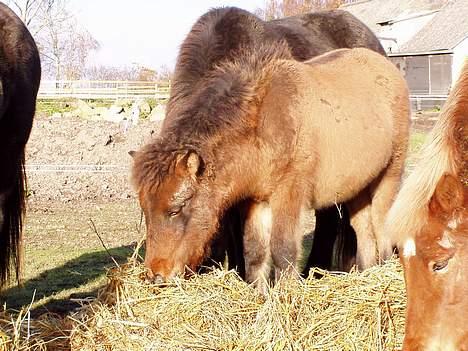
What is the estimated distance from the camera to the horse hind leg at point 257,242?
16.4ft

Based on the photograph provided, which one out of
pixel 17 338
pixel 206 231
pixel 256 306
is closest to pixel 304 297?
pixel 256 306

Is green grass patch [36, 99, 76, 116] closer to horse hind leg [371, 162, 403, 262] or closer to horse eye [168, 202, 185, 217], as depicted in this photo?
horse hind leg [371, 162, 403, 262]

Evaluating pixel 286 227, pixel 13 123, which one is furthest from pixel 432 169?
pixel 13 123

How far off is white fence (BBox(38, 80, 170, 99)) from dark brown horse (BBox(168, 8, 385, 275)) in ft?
66.9

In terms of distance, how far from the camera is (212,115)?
15.0 ft

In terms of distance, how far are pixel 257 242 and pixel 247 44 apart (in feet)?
5.86

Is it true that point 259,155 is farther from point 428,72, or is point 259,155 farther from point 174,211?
point 428,72

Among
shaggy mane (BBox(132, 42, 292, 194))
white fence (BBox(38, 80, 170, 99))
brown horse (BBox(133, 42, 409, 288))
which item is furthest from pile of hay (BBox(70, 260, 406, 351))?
white fence (BBox(38, 80, 170, 99))

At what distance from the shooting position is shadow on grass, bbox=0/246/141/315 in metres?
5.79

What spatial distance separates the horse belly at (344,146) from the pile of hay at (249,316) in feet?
3.07

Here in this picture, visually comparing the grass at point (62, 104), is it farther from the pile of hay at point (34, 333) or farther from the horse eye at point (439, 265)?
the horse eye at point (439, 265)

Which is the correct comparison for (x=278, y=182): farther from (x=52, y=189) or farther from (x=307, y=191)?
(x=52, y=189)

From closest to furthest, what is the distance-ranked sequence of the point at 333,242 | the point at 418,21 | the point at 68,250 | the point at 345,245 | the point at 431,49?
the point at 345,245 < the point at 333,242 < the point at 68,250 < the point at 431,49 < the point at 418,21

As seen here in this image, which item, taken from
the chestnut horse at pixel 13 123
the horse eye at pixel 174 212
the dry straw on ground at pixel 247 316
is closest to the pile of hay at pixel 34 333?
the dry straw on ground at pixel 247 316
